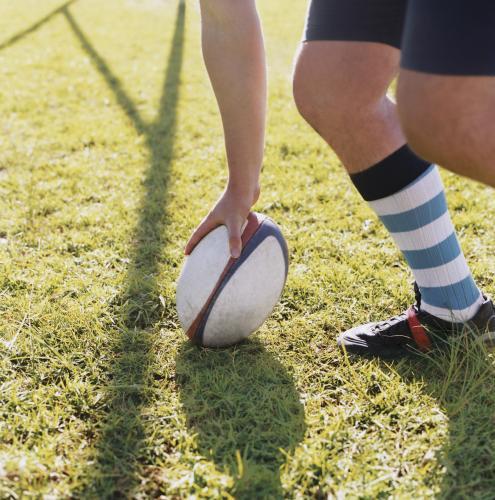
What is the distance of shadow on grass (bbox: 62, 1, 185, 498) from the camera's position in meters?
1.75

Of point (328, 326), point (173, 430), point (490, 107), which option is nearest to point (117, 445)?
point (173, 430)

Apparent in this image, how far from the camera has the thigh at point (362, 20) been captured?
1.87 metres

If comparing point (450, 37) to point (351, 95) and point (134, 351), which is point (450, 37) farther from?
point (134, 351)

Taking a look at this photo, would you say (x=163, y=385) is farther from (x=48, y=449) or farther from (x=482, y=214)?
(x=482, y=214)

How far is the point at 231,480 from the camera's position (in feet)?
5.62

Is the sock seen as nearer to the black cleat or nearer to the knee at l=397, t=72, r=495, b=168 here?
the black cleat

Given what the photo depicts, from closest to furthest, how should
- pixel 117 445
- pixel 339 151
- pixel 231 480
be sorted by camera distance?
1. pixel 231 480
2. pixel 117 445
3. pixel 339 151

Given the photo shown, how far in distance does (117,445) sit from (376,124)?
1.26 metres

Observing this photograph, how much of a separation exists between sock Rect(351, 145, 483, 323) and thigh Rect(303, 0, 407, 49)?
0.36 metres

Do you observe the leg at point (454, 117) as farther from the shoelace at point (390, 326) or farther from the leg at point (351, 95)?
the shoelace at point (390, 326)

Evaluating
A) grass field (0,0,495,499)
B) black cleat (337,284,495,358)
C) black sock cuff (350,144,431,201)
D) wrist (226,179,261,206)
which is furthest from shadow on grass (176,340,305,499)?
black sock cuff (350,144,431,201)

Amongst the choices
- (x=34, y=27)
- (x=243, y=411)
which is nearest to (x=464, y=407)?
(x=243, y=411)

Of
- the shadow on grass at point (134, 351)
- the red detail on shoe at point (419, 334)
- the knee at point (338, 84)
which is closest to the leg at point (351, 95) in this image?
the knee at point (338, 84)

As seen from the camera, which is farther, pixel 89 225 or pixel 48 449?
pixel 89 225
